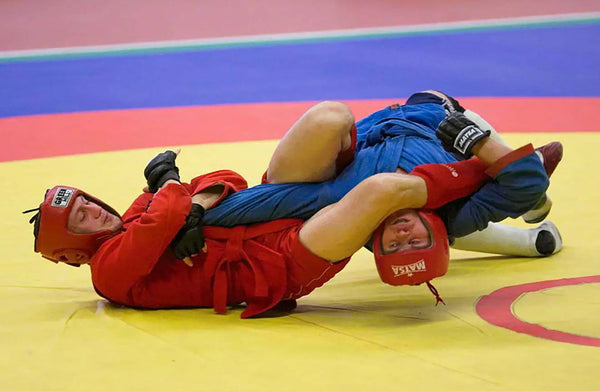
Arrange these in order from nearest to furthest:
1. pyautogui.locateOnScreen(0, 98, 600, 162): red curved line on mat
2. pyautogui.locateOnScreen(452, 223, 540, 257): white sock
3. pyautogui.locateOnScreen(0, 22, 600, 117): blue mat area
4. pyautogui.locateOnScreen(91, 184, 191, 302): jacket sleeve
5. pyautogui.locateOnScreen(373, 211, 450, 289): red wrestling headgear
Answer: pyautogui.locateOnScreen(373, 211, 450, 289): red wrestling headgear < pyautogui.locateOnScreen(91, 184, 191, 302): jacket sleeve < pyautogui.locateOnScreen(452, 223, 540, 257): white sock < pyautogui.locateOnScreen(0, 98, 600, 162): red curved line on mat < pyautogui.locateOnScreen(0, 22, 600, 117): blue mat area

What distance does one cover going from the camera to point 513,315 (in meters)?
3.32

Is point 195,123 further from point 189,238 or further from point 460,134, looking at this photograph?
point 460,134

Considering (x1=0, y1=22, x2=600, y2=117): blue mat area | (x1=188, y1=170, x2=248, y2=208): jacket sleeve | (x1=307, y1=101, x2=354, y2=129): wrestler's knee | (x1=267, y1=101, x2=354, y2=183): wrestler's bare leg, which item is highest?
(x1=0, y1=22, x2=600, y2=117): blue mat area

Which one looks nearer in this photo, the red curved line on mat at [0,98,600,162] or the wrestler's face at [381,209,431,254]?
the wrestler's face at [381,209,431,254]

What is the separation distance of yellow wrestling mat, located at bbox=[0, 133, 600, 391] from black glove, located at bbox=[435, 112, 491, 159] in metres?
0.60

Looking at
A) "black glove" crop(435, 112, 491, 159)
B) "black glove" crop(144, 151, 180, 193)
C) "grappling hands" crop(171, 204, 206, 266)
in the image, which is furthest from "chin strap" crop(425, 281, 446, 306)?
"black glove" crop(144, 151, 180, 193)

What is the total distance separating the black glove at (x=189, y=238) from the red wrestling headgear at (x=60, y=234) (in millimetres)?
297

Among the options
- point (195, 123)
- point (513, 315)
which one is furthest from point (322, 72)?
point (513, 315)

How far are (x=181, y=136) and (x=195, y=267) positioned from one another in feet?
11.0

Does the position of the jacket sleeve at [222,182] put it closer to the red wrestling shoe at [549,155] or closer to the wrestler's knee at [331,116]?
the wrestler's knee at [331,116]

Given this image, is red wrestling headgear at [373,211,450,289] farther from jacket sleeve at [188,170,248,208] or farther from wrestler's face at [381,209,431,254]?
jacket sleeve at [188,170,248,208]

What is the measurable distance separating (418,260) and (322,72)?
568 centimetres

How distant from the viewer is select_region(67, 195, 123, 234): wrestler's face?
11.5 feet

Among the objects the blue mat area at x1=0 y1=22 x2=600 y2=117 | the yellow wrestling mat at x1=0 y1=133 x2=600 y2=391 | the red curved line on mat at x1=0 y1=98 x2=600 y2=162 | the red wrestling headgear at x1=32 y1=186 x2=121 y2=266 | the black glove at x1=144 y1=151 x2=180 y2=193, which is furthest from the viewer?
the blue mat area at x1=0 y1=22 x2=600 y2=117
